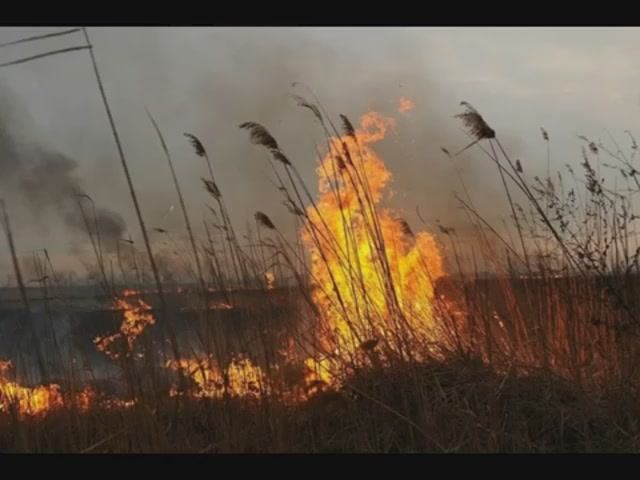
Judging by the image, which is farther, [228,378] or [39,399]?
[39,399]

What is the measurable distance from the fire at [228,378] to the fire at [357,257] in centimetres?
28

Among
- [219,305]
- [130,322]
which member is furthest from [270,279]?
[130,322]

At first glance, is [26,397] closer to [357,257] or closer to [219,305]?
[219,305]

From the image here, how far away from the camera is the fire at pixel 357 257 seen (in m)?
2.92

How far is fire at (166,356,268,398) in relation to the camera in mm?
2809

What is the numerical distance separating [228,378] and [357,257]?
0.60 metres

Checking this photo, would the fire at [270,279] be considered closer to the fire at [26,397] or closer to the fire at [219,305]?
the fire at [219,305]

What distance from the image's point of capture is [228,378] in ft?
9.29

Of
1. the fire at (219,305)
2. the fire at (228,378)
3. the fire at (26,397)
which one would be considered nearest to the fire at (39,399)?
the fire at (26,397)

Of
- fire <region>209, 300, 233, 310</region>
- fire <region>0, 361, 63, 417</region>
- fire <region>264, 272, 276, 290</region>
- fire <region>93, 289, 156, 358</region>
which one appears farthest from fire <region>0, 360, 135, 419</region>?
fire <region>264, 272, 276, 290</region>
